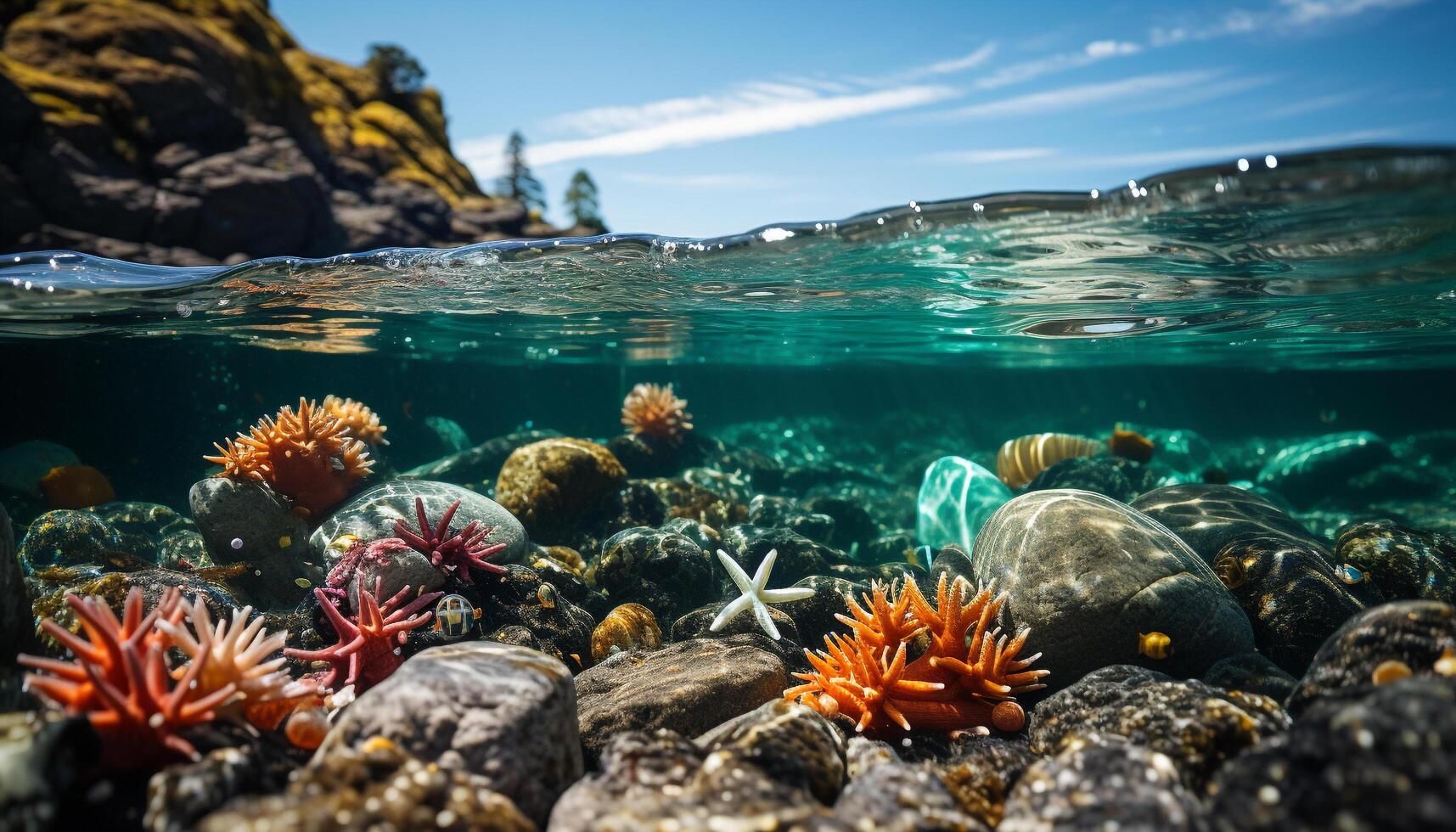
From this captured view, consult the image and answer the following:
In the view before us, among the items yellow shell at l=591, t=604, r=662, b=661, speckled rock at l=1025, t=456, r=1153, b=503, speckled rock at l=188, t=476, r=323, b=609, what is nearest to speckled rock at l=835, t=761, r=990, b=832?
yellow shell at l=591, t=604, r=662, b=661

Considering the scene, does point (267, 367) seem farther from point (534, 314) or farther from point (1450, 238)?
point (1450, 238)

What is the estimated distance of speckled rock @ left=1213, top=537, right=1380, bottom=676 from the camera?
5.79 m

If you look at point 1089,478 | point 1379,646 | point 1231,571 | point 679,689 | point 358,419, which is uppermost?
point 358,419

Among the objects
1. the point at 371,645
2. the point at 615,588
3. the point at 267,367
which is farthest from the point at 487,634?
the point at 267,367

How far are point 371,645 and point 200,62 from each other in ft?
61.4

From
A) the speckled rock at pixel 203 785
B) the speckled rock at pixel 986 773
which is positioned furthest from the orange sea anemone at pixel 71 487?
the speckled rock at pixel 986 773

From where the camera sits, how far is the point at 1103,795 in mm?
2922

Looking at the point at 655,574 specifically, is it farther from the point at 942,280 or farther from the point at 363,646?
the point at 942,280

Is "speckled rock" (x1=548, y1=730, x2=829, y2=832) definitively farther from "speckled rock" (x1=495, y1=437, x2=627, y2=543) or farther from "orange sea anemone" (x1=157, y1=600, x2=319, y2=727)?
"speckled rock" (x1=495, y1=437, x2=627, y2=543)

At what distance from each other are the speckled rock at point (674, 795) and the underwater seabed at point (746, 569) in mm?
24

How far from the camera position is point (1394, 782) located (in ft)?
7.80

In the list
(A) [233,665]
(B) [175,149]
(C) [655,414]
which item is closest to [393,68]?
(B) [175,149]

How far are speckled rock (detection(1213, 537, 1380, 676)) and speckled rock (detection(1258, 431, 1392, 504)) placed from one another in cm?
1446

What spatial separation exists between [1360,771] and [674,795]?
290cm
